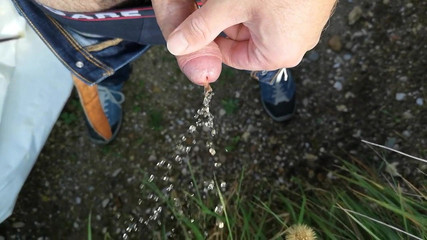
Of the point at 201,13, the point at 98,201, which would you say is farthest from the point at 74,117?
the point at 201,13

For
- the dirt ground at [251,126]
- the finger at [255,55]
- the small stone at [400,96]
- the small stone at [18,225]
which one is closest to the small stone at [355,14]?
the dirt ground at [251,126]

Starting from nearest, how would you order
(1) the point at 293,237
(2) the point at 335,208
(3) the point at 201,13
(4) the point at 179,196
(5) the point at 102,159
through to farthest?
1. (3) the point at 201,13
2. (1) the point at 293,237
3. (2) the point at 335,208
4. (4) the point at 179,196
5. (5) the point at 102,159

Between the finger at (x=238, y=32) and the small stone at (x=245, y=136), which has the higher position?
the finger at (x=238, y=32)

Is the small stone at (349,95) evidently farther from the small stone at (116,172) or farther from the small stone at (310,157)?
the small stone at (116,172)

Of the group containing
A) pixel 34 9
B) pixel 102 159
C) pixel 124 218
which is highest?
pixel 34 9

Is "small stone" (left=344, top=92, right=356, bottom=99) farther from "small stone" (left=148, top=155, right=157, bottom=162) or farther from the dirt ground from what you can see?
"small stone" (left=148, top=155, right=157, bottom=162)

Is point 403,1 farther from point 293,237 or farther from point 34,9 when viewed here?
point 34,9

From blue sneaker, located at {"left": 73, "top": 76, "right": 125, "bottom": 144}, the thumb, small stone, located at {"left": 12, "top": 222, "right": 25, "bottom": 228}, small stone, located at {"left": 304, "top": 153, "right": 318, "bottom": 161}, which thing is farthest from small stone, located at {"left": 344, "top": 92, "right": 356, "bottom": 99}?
small stone, located at {"left": 12, "top": 222, "right": 25, "bottom": 228}
